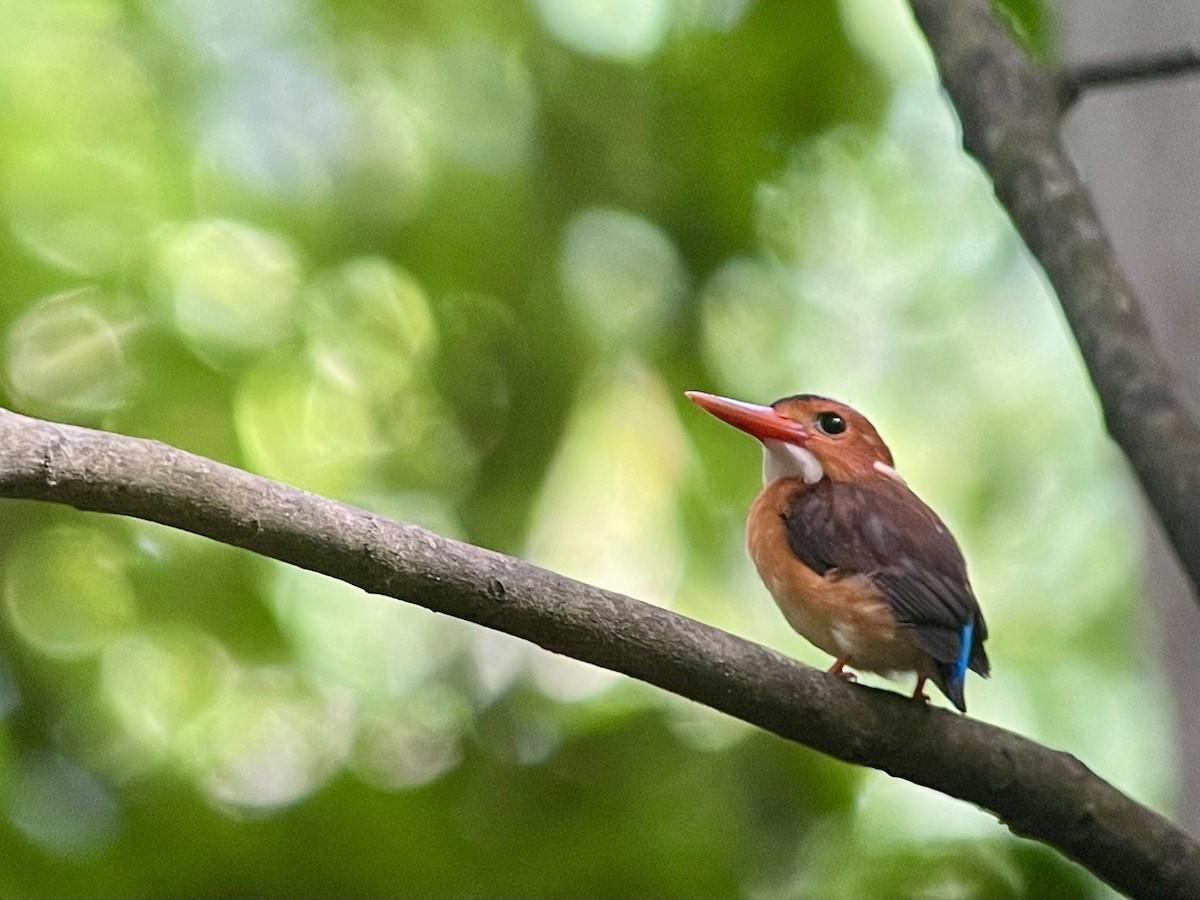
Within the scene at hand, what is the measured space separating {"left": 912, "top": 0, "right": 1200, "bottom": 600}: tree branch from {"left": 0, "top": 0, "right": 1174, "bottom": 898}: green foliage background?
101 cm

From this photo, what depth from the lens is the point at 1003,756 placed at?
1.69 meters

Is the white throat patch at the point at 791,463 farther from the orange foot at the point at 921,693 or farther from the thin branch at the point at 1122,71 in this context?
the thin branch at the point at 1122,71

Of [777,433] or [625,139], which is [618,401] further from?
[777,433]

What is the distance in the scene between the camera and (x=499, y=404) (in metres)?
3.01

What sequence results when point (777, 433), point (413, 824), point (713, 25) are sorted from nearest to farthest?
1. point (777, 433)
2. point (413, 824)
3. point (713, 25)

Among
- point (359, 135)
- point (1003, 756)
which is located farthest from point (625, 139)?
point (1003, 756)

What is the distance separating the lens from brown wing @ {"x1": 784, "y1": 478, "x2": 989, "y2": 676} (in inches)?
70.6

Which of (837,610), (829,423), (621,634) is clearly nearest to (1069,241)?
(829,423)

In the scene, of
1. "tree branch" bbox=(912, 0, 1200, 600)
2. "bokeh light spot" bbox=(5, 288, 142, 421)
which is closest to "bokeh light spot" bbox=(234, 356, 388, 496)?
"bokeh light spot" bbox=(5, 288, 142, 421)

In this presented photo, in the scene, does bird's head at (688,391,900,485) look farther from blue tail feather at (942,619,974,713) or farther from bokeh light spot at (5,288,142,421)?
bokeh light spot at (5,288,142,421)

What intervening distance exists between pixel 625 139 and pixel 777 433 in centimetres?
136

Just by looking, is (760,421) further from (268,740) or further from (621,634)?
(268,740)

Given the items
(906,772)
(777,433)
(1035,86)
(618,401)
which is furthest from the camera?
(618,401)

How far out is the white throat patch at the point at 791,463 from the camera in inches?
82.9
